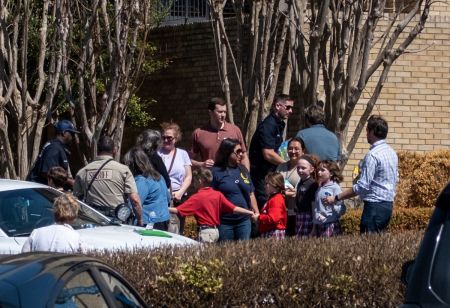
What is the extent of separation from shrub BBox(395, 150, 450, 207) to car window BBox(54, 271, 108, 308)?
1122 centimetres

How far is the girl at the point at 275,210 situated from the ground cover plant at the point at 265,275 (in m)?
2.22

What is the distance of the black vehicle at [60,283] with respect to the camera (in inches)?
183

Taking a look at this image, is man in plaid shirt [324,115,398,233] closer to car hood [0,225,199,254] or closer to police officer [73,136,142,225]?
car hood [0,225,199,254]

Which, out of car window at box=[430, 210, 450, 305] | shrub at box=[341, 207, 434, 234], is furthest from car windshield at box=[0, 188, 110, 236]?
car window at box=[430, 210, 450, 305]

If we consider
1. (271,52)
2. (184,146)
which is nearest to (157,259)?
(271,52)

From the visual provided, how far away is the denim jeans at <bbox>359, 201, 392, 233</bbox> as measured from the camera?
10500mm

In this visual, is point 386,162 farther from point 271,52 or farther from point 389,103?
Result: point 389,103

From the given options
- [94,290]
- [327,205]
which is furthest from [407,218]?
[94,290]

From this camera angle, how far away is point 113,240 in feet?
31.1

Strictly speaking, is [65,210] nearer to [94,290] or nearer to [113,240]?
[113,240]

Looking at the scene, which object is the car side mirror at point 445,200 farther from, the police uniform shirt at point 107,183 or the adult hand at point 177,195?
the adult hand at point 177,195

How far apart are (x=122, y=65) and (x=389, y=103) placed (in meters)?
5.34

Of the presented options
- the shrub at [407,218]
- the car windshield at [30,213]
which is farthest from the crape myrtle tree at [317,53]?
the car windshield at [30,213]

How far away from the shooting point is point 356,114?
1706cm
